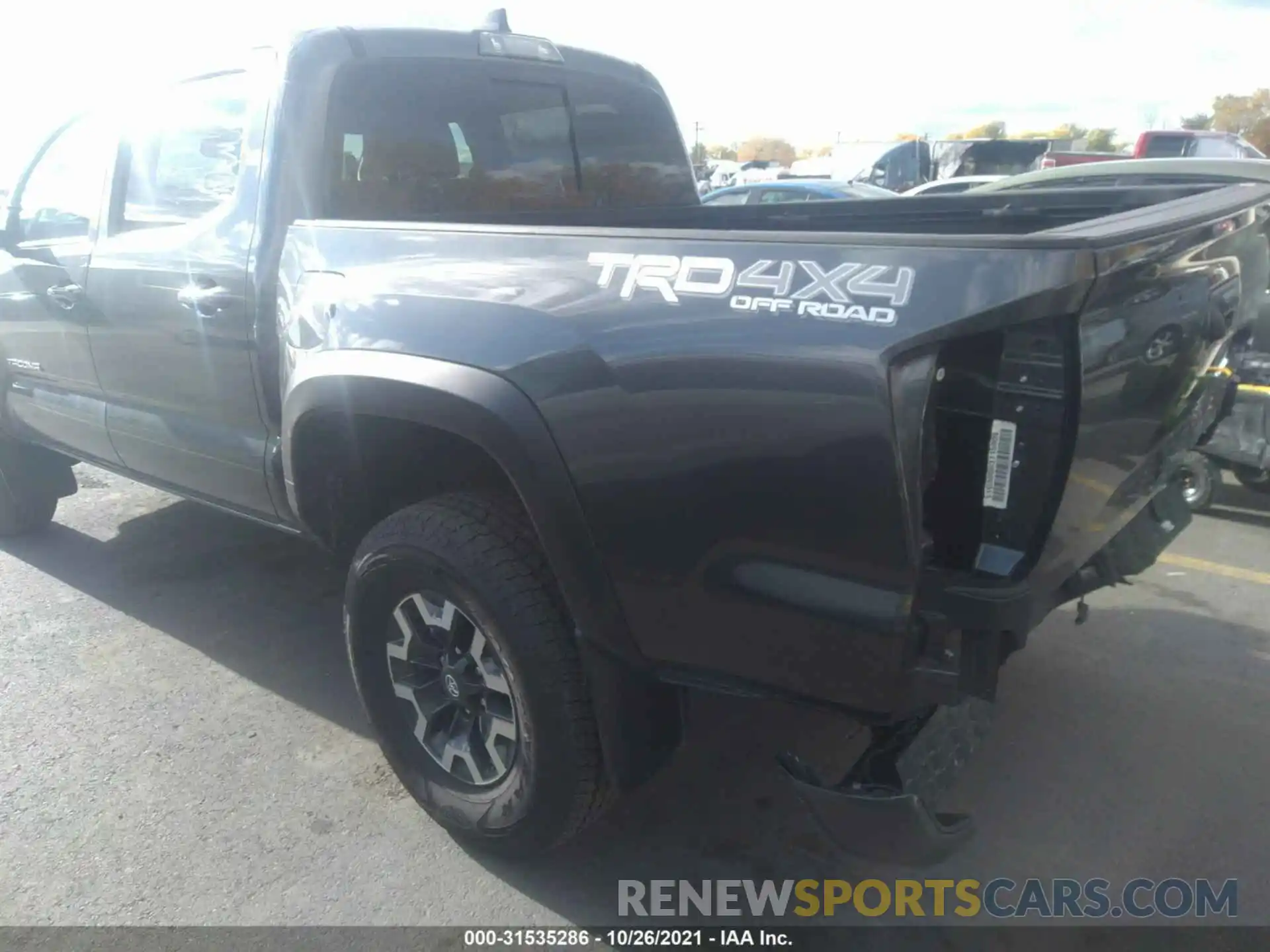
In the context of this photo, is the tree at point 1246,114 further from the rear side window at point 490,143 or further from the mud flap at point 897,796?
the mud flap at point 897,796

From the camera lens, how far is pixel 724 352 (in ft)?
6.38

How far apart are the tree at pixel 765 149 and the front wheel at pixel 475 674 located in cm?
4324

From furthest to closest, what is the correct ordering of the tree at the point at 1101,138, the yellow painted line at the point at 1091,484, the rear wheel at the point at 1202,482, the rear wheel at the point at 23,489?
1. the tree at the point at 1101,138
2. the rear wheel at the point at 23,489
3. the rear wheel at the point at 1202,482
4. the yellow painted line at the point at 1091,484

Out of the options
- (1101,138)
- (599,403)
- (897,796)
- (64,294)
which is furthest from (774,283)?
(1101,138)

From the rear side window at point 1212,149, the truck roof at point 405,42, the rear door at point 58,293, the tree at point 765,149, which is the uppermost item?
the truck roof at point 405,42

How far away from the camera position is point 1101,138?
1609 inches

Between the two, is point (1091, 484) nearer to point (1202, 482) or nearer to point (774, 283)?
point (774, 283)

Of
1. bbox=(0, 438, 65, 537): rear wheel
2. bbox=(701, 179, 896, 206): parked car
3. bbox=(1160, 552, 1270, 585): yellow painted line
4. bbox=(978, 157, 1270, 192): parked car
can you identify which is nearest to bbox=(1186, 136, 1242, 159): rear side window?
bbox=(701, 179, 896, 206): parked car

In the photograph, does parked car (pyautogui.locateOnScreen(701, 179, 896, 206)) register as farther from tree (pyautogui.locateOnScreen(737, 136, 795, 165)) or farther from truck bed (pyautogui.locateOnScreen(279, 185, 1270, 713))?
tree (pyautogui.locateOnScreen(737, 136, 795, 165))

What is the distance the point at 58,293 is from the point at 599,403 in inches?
109

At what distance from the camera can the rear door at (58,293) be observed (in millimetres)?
3752

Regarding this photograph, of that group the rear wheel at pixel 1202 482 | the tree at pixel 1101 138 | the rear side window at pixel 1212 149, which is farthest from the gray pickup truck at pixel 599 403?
the tree at pixel 1101 138

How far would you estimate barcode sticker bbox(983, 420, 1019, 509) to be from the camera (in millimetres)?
1830

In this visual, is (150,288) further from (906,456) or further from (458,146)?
(906,456)
